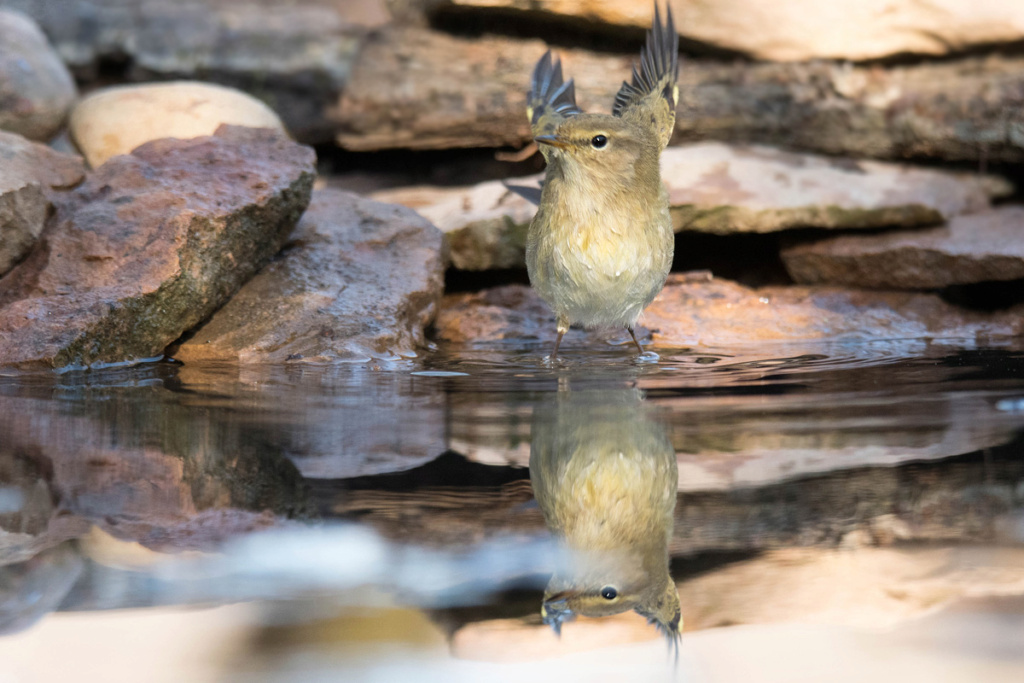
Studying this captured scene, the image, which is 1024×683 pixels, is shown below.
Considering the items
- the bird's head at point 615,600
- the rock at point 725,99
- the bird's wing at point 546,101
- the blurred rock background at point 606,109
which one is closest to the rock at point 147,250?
the blurred rock background at point 606,109

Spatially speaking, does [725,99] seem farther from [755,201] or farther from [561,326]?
[561,326]

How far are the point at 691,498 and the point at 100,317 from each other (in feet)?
9.37

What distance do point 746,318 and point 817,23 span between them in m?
2.24

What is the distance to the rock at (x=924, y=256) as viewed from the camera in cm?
505

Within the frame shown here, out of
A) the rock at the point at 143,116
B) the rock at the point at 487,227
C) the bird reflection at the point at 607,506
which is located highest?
the rock at the point at 143,116

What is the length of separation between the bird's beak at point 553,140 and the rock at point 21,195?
2.37m

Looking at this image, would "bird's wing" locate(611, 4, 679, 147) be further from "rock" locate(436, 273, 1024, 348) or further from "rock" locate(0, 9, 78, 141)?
"rock" locate(0, 9, 78, 141)

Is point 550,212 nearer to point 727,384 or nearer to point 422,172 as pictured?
point 727,384

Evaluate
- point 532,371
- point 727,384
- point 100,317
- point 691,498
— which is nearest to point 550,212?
point 532,371

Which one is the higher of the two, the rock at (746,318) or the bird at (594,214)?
the bird at (594,214)

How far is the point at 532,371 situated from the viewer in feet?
12.6

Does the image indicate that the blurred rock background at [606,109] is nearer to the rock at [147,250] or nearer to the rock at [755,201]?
the rock at [755,201]

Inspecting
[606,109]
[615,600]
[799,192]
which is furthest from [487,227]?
[615,600]

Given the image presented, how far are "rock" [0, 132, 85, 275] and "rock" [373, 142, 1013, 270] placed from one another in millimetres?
2076
